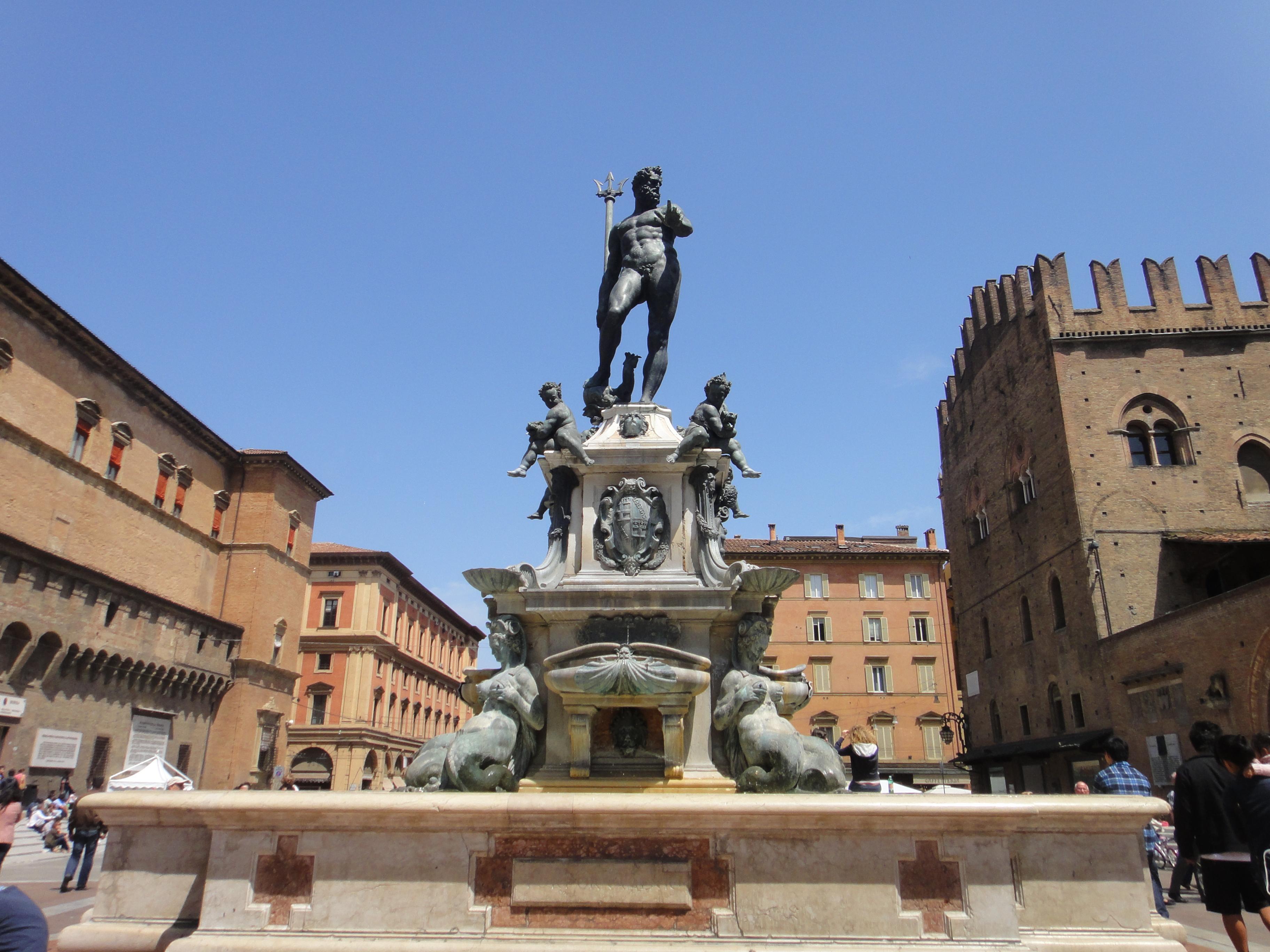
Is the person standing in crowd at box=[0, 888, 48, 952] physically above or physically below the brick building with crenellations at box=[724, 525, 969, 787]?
below

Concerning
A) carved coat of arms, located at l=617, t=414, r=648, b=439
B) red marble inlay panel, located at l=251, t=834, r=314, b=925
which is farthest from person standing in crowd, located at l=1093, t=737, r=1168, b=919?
red marble inlay panel, located at l=251, t=834, r=314, b=925

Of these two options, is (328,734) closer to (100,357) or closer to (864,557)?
(100,357)

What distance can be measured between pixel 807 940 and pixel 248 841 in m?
3.02

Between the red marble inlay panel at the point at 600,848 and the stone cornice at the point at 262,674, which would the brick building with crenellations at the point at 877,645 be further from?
the red marble inlay panel at the point at 600,848

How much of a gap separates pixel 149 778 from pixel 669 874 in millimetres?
17616

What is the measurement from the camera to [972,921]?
4.61 meters

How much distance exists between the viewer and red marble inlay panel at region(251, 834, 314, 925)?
15.7 feet

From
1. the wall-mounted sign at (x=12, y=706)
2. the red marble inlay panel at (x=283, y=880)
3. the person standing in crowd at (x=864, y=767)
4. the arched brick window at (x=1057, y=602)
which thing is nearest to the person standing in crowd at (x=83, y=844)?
the red marble inlay panel at (x=283, y=880)

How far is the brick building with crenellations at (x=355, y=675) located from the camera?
55.2 metres

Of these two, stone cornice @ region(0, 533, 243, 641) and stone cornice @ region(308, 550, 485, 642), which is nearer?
stone cornice @ region(0, 533, 243, 641)

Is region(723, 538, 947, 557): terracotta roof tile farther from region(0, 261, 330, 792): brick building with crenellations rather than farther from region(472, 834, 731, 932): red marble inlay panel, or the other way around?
region(472, 834, 731, 932): red marble inlay panel

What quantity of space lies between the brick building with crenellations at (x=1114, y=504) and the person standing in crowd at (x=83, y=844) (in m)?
28.5

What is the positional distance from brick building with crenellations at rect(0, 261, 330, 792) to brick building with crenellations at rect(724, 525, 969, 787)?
2628 centimetres

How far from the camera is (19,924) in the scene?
2873mm
